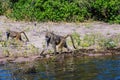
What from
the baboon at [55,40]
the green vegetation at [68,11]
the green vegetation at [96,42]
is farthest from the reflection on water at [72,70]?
the green vegetation at [68,11]

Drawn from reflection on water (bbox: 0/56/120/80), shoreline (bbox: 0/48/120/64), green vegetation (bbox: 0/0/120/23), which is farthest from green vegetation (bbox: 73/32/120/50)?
green vegetation (bbox: 0/0/120/23)

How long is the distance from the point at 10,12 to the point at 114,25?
291 inches

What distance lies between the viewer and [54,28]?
78.3 ft

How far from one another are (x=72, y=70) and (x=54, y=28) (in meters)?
8.76

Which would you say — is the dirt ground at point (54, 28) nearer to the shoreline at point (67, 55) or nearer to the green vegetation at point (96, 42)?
the green vegetation at point (96, 42)

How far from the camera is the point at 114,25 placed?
82.7 feet

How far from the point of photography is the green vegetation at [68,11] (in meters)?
26.4

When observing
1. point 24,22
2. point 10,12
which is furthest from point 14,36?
point 10,12

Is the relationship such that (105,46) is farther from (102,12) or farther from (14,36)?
(102,12)

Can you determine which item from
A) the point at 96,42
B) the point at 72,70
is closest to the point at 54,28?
the point at 96,42

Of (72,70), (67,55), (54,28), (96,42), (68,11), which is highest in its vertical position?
(68,11)

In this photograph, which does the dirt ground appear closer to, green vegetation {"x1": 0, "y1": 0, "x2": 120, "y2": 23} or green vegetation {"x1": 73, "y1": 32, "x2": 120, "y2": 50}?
green vegetation {"x1": 0, "y1": 0, "x2": 120, "y2": 23}

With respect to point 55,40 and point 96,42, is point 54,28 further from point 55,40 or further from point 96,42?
point 55,40

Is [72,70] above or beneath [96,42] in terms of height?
beneath
